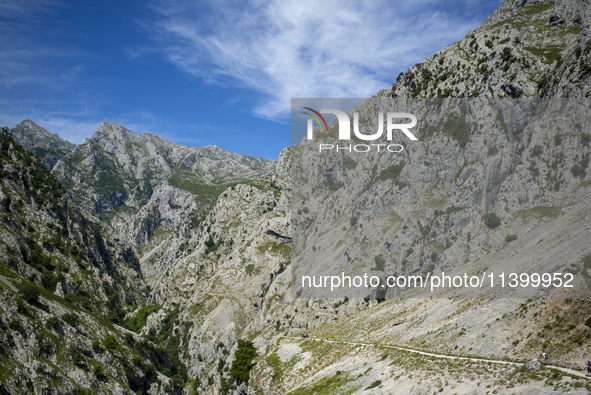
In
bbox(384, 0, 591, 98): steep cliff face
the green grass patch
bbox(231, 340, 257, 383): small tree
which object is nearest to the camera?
the green grass patch

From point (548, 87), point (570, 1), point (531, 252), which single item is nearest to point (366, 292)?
point (531, 252)

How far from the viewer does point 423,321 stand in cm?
7062

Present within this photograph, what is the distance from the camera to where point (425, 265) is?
12319 cm

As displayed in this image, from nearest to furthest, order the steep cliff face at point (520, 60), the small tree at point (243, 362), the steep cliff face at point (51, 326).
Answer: the steep cliff face at point (51, 326) < the small tree at point (243, 362) < the steep cliff face at point (520, 60)

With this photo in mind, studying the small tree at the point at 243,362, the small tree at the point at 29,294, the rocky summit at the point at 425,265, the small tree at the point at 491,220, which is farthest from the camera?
the small tree at the point at 491,220

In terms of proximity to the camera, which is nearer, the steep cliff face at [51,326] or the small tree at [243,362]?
the steep cliff face at [51,326]

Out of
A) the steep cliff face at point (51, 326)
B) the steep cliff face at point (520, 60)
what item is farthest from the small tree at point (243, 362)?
the steep cliff face at point (520, 60)

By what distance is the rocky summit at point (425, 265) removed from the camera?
160 feet

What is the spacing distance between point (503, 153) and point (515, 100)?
68.8 ft

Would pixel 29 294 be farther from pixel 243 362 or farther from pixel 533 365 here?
pixel 533 365

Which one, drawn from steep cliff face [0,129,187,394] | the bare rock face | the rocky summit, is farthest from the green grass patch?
steep cliff face [0,129,187,394]

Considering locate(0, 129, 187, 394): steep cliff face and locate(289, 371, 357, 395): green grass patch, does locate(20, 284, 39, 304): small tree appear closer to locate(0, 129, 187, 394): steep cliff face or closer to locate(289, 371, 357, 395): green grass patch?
locate(0, 129, 187, 394): steep cliff face

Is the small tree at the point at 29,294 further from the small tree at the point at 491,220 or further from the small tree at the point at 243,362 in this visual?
the small tree at the point at 491,220

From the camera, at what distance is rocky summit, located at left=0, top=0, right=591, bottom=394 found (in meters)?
48.9
